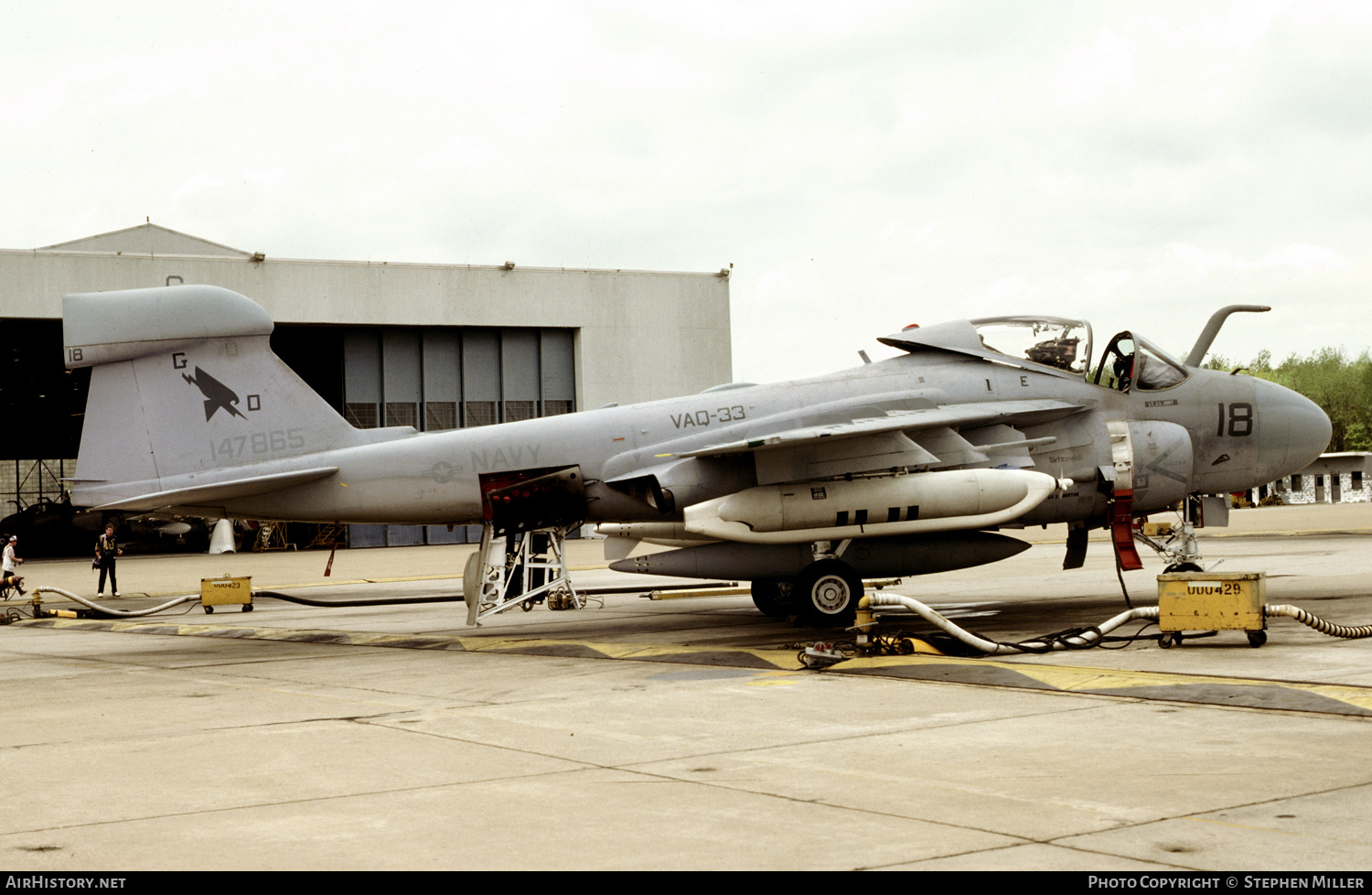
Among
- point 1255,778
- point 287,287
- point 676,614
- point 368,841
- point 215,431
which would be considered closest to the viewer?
point 368,841

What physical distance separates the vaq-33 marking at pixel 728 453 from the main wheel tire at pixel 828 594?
0.02 meters

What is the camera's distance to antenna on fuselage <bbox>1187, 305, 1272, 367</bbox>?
15.0 meters

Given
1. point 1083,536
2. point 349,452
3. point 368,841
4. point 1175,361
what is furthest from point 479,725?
point 1175,361

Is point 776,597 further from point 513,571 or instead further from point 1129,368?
point 1129,368

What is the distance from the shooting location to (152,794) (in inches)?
240

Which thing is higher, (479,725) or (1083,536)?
(1083,536)

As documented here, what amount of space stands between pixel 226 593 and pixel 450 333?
27.4m

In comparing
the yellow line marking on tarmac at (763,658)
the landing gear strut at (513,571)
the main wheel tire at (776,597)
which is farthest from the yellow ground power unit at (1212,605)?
the landing gear strut at (513,571)

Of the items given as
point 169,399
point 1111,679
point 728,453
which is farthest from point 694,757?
point 169,399

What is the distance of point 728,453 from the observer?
1360 cm

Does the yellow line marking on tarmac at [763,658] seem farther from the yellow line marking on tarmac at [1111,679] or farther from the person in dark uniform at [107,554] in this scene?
the person in dark uniform at [107,554]

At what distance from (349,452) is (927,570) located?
7.06 metres

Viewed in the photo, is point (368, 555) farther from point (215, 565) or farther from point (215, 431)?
point (215, 431)

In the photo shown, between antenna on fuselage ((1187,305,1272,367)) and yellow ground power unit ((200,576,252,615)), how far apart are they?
15.9 meters
